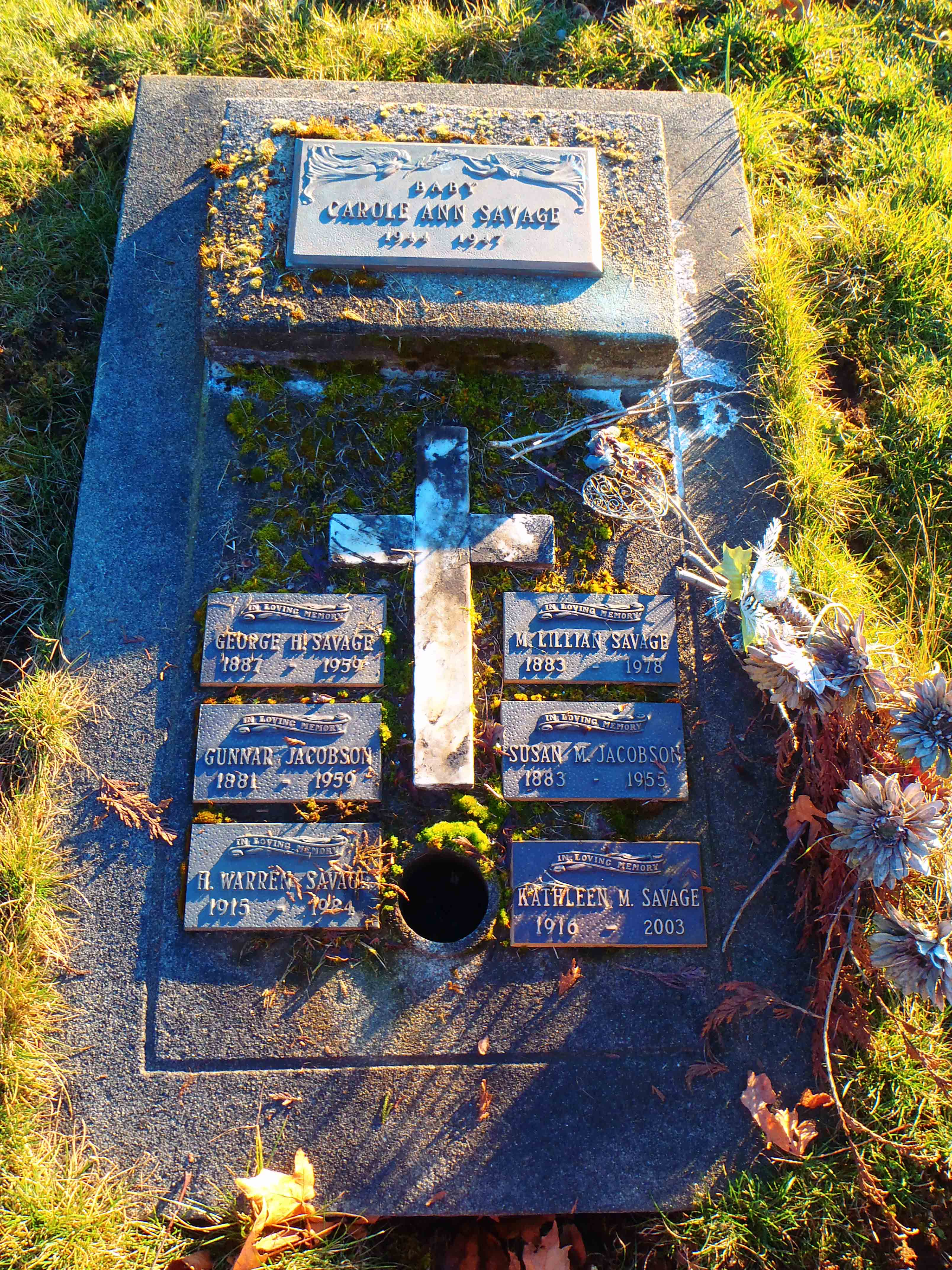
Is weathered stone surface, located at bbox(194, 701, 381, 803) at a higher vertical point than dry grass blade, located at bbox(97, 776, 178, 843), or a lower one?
higher

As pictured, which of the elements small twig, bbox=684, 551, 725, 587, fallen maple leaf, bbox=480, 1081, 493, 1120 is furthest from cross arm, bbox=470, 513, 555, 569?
fallen maple leaf, bbox=480, 1081, 493, 1120

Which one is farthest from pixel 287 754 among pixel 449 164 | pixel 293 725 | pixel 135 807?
pixel 449 164

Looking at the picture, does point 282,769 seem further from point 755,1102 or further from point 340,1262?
point 755,1102

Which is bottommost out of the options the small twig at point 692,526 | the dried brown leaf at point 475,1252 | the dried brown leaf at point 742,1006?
the dried brown leaf at point 475,1252

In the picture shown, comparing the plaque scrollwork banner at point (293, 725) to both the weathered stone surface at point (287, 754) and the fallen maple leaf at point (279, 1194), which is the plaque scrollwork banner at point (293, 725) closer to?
the weathered stone surface at point (287, 754)

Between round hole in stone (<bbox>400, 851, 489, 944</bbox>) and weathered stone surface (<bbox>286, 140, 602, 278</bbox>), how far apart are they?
91.2 inches

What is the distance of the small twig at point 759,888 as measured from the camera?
293cm

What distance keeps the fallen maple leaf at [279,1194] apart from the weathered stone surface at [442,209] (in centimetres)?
316

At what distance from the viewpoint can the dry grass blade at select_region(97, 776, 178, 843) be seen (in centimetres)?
293

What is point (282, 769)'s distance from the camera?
2.98 meters

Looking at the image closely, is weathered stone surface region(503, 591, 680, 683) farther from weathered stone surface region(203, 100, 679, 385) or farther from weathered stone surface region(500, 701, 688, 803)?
weathered stone surface region(203, 100, 679, 385)

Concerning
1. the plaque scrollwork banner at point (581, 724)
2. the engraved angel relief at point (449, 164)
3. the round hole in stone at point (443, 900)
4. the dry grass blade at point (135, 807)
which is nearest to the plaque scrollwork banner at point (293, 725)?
the dry grass blade at point (135, 807)

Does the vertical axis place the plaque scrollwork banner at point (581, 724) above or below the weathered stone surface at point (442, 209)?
below

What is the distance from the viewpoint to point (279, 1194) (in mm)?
2576
